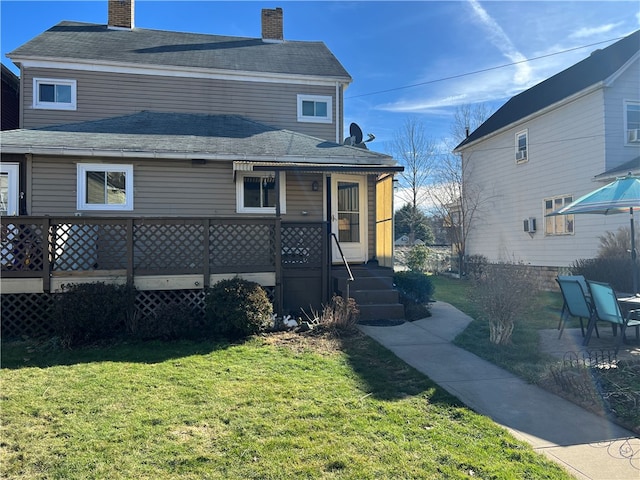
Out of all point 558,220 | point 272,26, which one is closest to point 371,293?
point 558,220

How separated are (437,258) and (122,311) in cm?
1871

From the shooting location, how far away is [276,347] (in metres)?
6.48

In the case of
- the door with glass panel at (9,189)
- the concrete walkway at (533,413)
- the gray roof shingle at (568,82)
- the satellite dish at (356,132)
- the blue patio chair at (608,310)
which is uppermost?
the gray roof shingle at (568,82)

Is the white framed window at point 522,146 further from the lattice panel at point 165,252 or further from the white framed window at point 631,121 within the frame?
the lattice panel at point 165,252

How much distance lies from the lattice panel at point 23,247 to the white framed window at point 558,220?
1521cm

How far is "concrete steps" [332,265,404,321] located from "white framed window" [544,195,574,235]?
867cm

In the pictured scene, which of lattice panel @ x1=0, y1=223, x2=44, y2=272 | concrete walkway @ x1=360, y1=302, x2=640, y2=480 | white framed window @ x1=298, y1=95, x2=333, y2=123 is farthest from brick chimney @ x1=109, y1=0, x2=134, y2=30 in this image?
concrete walkway @ x1=360, y1=302, x2=640, y2=480

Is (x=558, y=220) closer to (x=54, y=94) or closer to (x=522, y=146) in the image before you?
(x=522, y=146)

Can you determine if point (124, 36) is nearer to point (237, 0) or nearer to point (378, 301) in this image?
point (237, 0)

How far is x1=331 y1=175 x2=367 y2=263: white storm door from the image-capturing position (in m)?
10.8

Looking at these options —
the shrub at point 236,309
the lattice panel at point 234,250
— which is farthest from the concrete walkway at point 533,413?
the lattice panel at point 234,250

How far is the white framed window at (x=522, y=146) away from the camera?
16875 mm

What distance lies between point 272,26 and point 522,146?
11.0 meters

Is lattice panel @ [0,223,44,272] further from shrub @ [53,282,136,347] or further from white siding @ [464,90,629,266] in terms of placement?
white siding @ [464,90,629,266]
